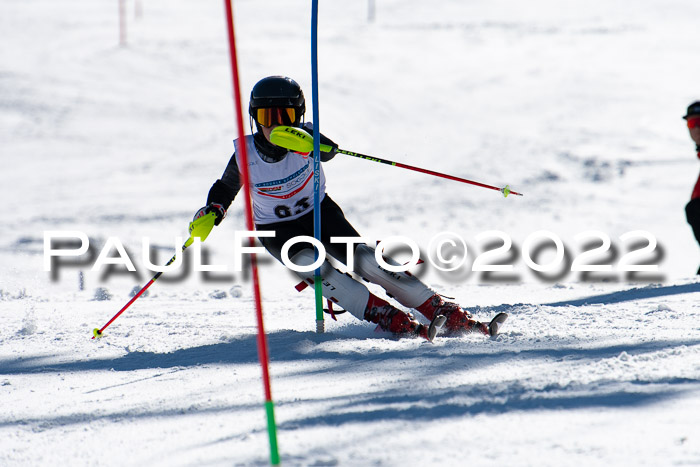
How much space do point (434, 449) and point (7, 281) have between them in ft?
14.9

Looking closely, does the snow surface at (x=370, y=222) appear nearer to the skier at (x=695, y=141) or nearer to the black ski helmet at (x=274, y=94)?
the skier at (x=695, y=141)

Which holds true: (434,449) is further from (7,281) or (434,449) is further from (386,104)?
(386,104)

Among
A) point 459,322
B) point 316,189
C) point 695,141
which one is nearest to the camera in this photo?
point 459,322

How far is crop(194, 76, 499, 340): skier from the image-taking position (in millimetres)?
3611

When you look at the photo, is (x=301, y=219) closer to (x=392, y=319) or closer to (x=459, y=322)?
(x=392, y=319)

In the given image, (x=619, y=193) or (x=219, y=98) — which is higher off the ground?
(x=219, y=98)

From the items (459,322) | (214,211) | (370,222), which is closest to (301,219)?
(214,211)

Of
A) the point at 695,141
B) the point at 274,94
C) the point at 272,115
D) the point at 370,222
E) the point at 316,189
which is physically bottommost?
the point at 370,222

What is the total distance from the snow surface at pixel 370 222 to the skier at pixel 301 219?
0.20 metres

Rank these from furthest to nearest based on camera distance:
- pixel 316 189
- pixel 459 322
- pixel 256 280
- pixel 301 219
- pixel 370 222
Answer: pixel 370 222
pixel 301 219
pixel 316 189
pixel 459 322
pixel 256 280

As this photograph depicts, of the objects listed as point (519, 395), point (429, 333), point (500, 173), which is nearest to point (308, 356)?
point (429, 333)

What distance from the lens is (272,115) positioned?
3.82 metres

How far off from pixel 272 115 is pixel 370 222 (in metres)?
5.72

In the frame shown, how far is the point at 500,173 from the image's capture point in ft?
37.1
